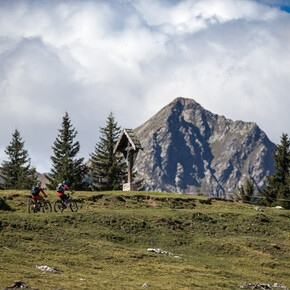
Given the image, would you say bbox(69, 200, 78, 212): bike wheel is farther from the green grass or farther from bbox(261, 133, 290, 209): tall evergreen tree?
bbox(261, 133, 290, 209): tall evergreen tree

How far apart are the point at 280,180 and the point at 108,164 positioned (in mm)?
28124

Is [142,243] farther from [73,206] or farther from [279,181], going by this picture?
[279,181]

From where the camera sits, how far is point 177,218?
3744cm

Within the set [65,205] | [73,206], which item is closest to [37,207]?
[65,205]

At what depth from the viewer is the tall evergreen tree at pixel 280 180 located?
2694 inches

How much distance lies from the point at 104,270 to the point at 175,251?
847 cm

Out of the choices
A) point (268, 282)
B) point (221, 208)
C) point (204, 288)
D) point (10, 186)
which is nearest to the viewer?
point (204, 288)

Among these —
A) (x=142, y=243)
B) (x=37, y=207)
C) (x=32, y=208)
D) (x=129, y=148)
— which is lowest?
(x=142, y=243)

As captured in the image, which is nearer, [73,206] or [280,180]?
[73,206]

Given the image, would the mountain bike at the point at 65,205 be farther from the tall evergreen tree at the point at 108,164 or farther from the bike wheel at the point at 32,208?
the tall evergreen tree at the point at 108,164

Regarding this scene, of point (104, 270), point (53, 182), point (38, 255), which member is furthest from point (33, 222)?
point (53, 182)

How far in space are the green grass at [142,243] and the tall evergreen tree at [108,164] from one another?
27795 millimetres

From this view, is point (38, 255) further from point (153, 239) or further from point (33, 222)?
point (153, 239)

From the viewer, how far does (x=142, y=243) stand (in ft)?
104
